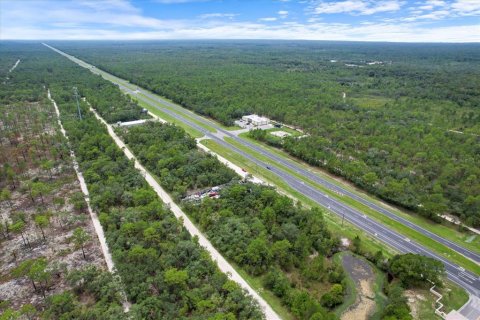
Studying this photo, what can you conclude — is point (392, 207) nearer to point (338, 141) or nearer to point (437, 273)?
point (437, 273)

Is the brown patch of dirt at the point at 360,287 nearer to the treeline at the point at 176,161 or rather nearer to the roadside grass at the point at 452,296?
the roadside grass at the point at 452,296

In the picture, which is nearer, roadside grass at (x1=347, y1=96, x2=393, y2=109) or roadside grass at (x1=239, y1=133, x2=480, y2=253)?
roadside grass at (x1=239, y1=133, x2=480, y2=253)

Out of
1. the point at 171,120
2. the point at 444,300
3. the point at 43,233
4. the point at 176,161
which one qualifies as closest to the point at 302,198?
the point at 444,300

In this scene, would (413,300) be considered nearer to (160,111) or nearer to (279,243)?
(279,243)

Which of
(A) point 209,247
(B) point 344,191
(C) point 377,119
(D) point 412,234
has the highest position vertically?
(C) point 377,119

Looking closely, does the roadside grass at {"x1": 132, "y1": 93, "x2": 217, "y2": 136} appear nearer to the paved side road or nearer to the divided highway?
the divided highway

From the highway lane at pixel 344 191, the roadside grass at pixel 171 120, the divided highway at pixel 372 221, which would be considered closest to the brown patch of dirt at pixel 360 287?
the divided highway at pixel 372 221

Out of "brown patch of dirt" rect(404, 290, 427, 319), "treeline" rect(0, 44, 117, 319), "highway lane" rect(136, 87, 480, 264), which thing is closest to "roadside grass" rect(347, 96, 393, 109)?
"highway lane" rect(136, 87, 480, 264)

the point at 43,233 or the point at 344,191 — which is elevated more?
the point at 344,191
